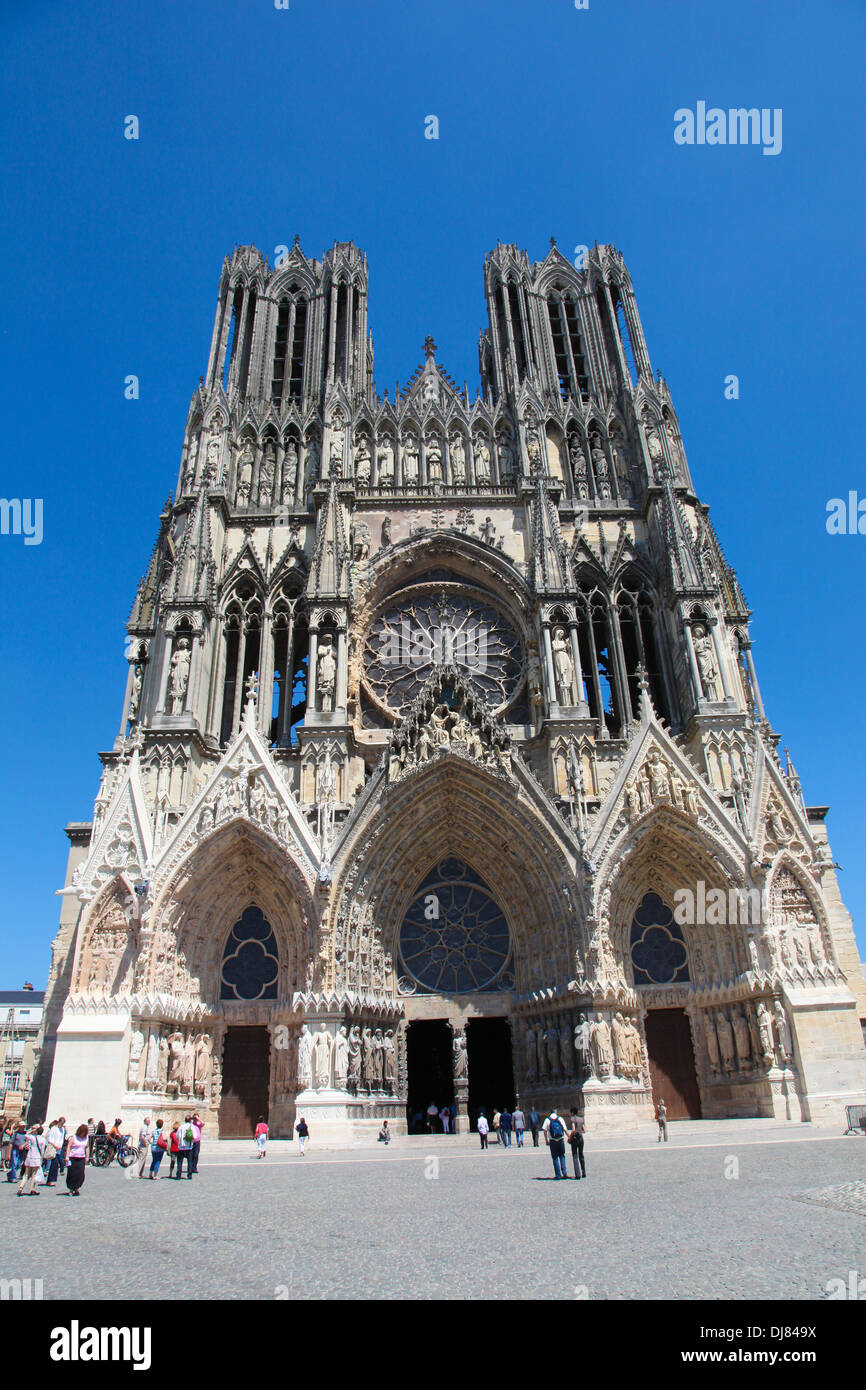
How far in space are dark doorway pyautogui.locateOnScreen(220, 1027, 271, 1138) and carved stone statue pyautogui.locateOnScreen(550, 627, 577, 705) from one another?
11.0 m

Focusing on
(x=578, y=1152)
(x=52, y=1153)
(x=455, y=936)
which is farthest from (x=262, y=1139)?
(x=578, y=1152)

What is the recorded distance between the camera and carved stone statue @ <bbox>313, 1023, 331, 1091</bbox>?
17969mm

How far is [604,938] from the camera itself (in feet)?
62.3

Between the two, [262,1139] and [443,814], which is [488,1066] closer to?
[443,814]

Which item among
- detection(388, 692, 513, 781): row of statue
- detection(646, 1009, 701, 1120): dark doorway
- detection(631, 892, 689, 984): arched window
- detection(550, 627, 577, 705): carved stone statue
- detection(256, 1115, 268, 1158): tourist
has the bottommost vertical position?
detection(256, 1115, 268, 1158): tourist

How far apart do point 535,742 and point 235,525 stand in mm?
11573

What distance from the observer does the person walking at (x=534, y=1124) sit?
18105mm

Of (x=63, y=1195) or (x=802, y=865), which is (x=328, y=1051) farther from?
(x=802, y=865)

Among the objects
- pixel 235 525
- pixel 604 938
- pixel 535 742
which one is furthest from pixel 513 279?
pixel 604 938

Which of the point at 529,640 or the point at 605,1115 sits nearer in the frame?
the point at 605,1115

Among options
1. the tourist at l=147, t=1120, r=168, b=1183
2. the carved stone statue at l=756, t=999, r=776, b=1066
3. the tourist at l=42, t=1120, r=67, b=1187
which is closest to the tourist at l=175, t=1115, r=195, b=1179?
the tourist at l=147, t=1120, r=168, b=1183

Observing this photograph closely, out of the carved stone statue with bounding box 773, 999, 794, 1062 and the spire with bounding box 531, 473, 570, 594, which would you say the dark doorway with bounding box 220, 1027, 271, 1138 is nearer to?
the carved stone statue with bounding box 773, 999, 794, 1062

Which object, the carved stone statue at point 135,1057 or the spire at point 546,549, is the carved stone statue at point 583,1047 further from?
the spire at point 546,549

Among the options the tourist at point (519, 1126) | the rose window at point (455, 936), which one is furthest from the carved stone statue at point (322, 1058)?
the tourist at point (519, 1126)
